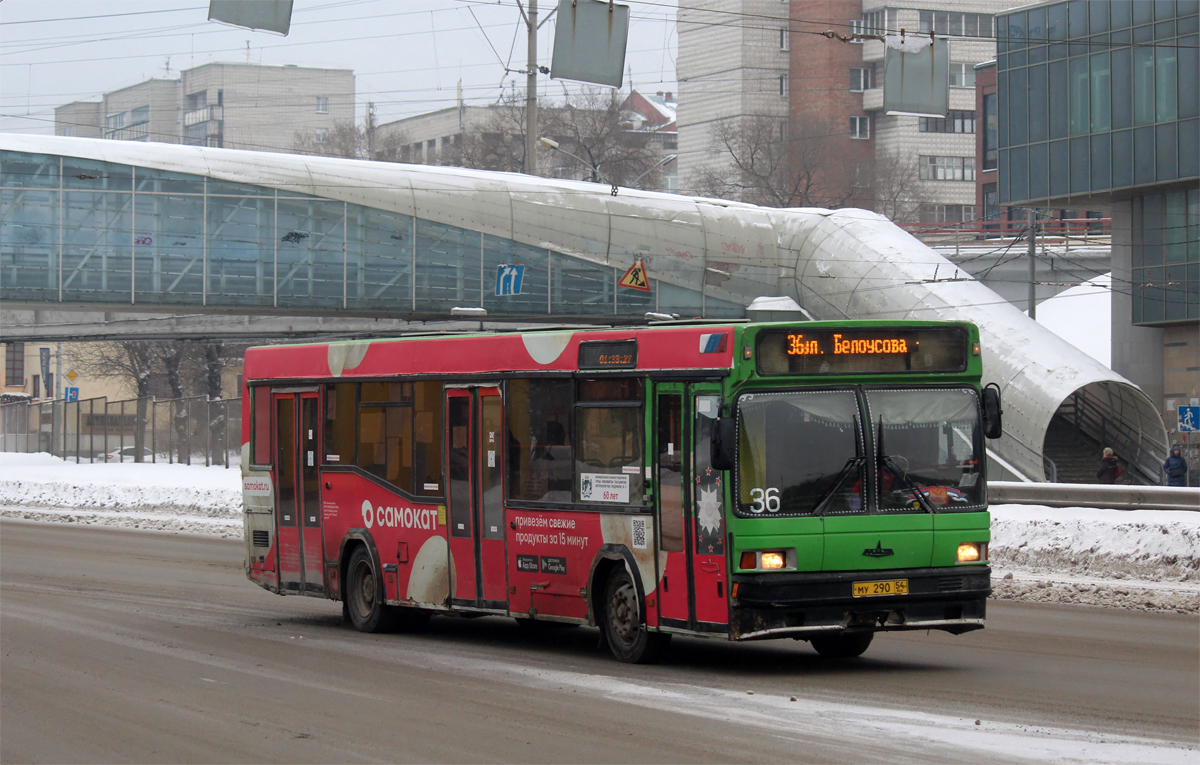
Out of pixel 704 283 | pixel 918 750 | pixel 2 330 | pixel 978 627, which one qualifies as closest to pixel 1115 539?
pixel 978 627

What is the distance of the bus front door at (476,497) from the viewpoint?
12773 mm

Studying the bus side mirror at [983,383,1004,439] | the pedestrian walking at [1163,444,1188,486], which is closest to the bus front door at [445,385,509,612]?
the bus side mirror at [983,383,1004,439]

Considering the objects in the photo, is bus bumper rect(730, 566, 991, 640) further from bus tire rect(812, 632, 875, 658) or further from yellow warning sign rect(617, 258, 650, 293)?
yellow warning sign rect(617, 258, 650, 293)

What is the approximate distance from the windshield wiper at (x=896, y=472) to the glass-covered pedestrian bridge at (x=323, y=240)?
46218 mm

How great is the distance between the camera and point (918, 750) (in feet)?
25.7

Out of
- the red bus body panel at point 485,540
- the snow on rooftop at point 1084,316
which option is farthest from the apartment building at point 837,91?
the red bus body panel at point 485,540

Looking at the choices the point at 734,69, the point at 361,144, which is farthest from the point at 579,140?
the point at 361,144

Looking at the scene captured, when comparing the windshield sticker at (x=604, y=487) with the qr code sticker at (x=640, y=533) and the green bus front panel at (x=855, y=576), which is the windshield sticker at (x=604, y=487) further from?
the green bus front panel at (x=855, y=576)

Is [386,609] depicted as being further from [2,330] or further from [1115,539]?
[2,330]

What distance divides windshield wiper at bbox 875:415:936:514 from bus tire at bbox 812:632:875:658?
1287mm

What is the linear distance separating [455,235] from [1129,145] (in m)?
23.7

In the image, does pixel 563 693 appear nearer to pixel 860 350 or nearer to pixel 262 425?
pixel 860 350

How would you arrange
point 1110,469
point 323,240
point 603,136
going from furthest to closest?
point 603,136 < point 323,240 < point 1110,469

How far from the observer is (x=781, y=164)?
345 feet
